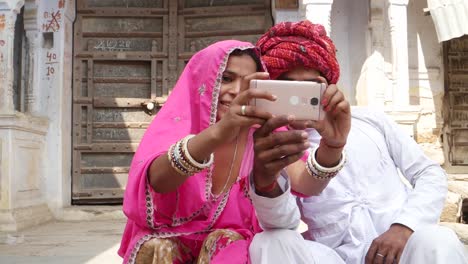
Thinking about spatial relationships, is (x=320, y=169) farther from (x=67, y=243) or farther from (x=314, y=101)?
(x=67, y=243)

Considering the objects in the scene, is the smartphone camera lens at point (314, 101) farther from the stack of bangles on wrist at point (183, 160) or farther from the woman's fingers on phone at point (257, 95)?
the stack of bangles on wrist at point (183, 160)

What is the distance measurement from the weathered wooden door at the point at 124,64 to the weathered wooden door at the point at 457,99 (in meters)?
2.62

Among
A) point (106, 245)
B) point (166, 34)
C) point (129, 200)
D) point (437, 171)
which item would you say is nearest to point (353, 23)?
point (166, 34)

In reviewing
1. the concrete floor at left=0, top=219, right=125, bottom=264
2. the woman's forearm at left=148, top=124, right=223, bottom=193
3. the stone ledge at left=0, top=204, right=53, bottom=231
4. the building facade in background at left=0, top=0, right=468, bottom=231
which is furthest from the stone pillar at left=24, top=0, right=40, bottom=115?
the woman's forearm at left=148, top=124, right=223, bottom=193

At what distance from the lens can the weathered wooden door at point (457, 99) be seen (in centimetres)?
714

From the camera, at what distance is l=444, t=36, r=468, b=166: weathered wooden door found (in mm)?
7137

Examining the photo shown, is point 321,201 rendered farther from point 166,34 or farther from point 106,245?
point 166,34

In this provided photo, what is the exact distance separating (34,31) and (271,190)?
20.9 ft

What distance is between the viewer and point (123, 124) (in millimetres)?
7395

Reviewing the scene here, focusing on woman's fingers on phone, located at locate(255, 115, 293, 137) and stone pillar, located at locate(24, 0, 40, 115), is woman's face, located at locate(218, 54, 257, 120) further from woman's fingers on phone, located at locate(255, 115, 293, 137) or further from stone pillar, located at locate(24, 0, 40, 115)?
stone pillar, located at locate(24, 0, 40, 115)

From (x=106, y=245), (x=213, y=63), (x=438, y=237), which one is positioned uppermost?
(x=213, y=63)

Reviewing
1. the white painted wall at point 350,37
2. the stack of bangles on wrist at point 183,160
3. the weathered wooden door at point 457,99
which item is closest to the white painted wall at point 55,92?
the white painted wall at point 350,37

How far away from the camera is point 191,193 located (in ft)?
5.84

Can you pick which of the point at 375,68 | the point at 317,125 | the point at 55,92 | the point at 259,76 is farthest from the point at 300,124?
the point at 55,92
